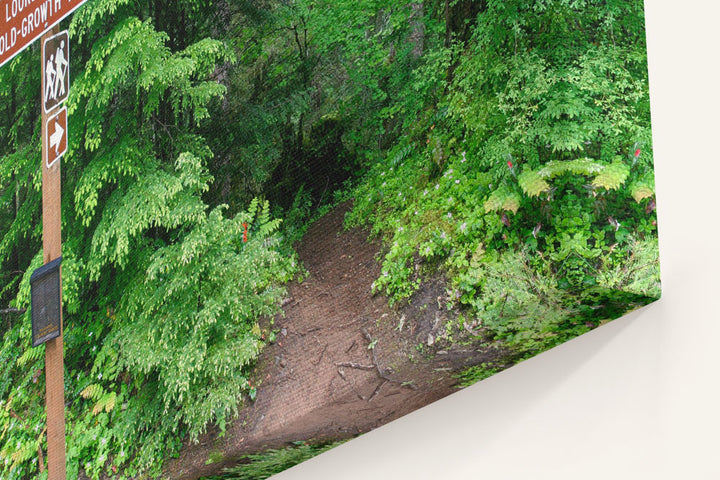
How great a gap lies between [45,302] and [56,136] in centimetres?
80

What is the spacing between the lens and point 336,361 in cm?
330

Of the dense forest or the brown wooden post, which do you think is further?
the brown wooden post

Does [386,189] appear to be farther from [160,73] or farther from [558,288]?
[160,73]

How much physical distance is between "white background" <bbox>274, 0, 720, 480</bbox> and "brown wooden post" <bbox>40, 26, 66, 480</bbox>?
1.91 m

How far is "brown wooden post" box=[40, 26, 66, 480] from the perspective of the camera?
4051mm

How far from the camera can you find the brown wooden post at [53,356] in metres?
4.05

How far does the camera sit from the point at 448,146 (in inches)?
125

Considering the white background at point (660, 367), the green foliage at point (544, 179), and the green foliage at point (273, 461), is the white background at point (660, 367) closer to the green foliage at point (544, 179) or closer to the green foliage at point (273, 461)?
the green foliage at point (544, 179)

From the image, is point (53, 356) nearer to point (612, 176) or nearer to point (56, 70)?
point (56, 70)

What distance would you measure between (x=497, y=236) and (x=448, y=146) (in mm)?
412

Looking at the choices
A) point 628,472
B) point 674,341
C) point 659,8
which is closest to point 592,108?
point 659,8

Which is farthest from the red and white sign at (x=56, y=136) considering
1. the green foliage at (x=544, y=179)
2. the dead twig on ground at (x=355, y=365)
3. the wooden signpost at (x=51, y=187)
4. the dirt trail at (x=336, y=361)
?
the green foliage at (x=544, y=179)

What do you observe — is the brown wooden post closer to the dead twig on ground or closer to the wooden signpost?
the wooden signpost

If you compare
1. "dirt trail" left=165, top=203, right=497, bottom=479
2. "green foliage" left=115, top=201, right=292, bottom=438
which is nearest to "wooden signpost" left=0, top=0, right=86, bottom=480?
"green foliage" left=115, top=201, right=292, bottom=438
